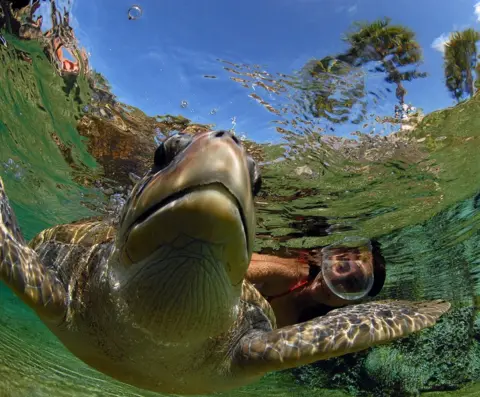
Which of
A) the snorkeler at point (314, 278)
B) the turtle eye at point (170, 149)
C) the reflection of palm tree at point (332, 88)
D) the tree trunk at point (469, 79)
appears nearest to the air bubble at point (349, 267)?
the snorkeler at point (314, 278)

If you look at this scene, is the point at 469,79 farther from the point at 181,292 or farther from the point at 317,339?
the point at 181,292

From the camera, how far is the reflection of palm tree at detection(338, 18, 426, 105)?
4047 mm

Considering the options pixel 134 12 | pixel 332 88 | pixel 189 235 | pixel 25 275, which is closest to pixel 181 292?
pixel 189 235

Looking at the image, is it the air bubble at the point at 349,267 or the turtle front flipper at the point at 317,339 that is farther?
the air bubble at the point at 349,267

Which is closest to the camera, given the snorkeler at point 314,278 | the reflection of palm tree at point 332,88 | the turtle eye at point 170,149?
the turtle eye at point 170,149

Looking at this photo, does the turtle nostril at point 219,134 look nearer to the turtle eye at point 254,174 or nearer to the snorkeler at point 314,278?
the turtle eye at point 254,174

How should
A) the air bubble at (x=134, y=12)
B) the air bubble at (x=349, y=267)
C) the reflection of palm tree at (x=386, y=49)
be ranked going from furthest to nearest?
the air bubble at (x=349, y=267)
the air bubble at (x=134, y=12)
the reflection of palm tree at (x=386, y=49)

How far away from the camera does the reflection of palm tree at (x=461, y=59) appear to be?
414 centimetres

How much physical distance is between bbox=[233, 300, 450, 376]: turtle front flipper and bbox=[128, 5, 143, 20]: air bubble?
345cm

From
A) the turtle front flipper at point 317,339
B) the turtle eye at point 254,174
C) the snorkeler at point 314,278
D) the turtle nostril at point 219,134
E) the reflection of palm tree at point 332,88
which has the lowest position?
the turtle front flipper at point 317,339

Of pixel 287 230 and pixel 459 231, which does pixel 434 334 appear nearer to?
pixel 459 231

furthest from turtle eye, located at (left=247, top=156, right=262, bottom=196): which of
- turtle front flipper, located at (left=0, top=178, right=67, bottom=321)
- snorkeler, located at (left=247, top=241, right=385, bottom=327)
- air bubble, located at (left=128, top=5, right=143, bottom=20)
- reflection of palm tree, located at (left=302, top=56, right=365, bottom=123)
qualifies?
snorkeler, located at (left=247, top=241, right=385, bottom=327)

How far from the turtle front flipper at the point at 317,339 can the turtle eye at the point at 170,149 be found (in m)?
1.67

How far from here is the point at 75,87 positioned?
5.14 metres
